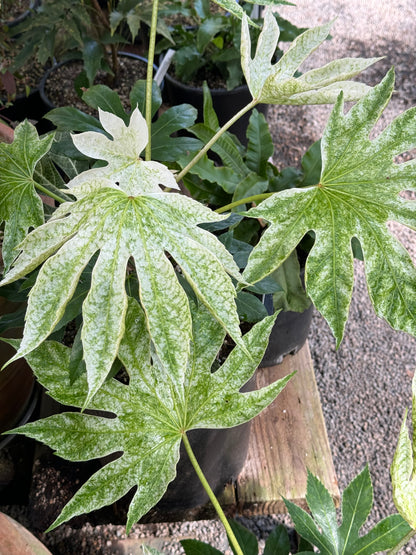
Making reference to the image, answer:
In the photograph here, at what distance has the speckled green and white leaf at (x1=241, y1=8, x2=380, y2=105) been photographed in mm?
637

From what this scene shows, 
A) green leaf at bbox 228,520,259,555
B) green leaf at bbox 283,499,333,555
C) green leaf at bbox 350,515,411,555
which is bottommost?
green leaf at bbox 228,520,259,555

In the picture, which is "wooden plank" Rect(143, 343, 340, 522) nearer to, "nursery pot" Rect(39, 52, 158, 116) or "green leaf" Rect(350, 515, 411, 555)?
"green leaf" Rect(350, 515, 411, 555)

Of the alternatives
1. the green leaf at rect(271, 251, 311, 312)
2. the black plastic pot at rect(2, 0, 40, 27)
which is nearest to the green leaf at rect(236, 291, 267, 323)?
the green leaf at rect(271, 251, 311, 312)

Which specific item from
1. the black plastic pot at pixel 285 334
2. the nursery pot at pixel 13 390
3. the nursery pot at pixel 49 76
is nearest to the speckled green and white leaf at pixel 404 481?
the black plastic pot at pixel 285 334

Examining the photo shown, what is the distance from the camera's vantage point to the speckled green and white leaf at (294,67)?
0.64 metres

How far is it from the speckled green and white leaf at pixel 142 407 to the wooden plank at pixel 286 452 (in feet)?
1.45

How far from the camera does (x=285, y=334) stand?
115 cm

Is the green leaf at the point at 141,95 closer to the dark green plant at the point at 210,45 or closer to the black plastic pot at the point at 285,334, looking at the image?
the black plastic pot at the point at 285,334

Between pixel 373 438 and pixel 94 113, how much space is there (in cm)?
114

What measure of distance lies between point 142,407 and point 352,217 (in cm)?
33

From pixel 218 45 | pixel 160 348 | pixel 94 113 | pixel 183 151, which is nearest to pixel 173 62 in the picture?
pixel 218 45

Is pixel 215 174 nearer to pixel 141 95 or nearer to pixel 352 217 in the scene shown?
pixel 141 95

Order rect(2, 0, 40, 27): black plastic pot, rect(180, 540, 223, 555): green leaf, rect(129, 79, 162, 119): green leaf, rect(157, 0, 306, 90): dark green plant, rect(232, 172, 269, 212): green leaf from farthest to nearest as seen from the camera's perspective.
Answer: rect(2, 0, 40, 27): black plastic pot < rect(157, 0, 306, 90): dark green plant < rect(232, 172, 269, 212): green leaf < rect(129, 79, 162, 119): green leaf < rect(180, 540, 223, 555): green leaf

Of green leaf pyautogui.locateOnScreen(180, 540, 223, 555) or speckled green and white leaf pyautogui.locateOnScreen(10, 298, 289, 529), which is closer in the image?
speckled green and white leaf pyautogui.locateOnScreen(10, 298, 289, 529)
